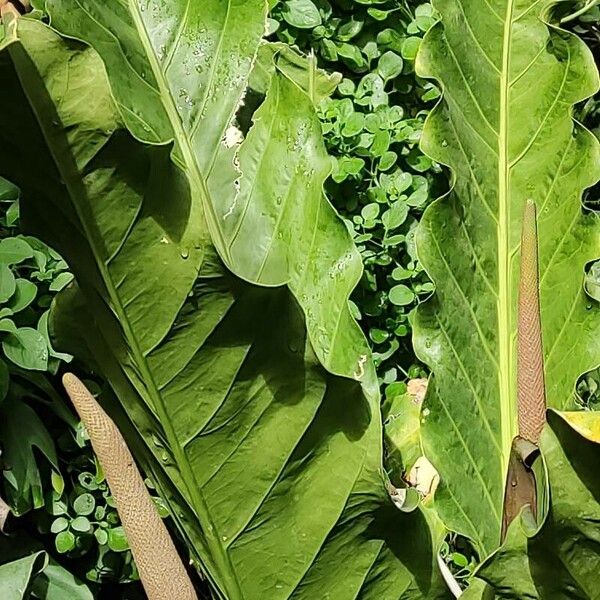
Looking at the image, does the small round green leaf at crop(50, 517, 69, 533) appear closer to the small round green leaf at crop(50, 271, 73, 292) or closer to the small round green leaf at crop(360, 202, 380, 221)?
the small round green leaf at crop(50, 271, 73, 292)

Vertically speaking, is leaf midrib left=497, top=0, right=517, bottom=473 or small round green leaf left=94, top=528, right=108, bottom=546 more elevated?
leaf midrib left=497, top=0, right=517, bottom=473

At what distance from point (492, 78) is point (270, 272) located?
28 centimetres

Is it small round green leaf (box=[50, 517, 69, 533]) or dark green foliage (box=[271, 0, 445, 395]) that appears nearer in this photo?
small round green leaf (box=[50, 517, 69, 533])

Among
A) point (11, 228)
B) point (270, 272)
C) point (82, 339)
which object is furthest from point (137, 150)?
point (11, 228)

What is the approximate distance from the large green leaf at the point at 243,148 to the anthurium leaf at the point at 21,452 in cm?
35

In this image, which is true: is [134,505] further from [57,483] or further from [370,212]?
[370,212]

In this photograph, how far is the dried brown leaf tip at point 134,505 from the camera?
1.82ft

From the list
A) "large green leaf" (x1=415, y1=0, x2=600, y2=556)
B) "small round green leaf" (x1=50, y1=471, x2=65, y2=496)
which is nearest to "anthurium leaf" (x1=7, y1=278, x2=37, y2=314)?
"small round green leaf" (x1=50, y1=471, x2=65, y2=496)

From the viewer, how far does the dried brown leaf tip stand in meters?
0.55

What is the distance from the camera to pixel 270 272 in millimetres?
821

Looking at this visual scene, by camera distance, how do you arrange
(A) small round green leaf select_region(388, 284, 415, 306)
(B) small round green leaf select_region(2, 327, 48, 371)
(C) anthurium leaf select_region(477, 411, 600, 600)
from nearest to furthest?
(C) anthurium leaf select_region(477, 411, 600, 600), (B) small round green leaf select_region(2, 327, 48, 371), (A) small round green leaf select_region(388, 284, 415, 306)

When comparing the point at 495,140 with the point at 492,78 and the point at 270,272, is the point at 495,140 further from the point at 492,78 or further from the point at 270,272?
the point at 270,272

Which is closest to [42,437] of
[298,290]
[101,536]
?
[101,536]

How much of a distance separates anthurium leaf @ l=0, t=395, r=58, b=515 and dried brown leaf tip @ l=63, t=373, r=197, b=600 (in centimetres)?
46
